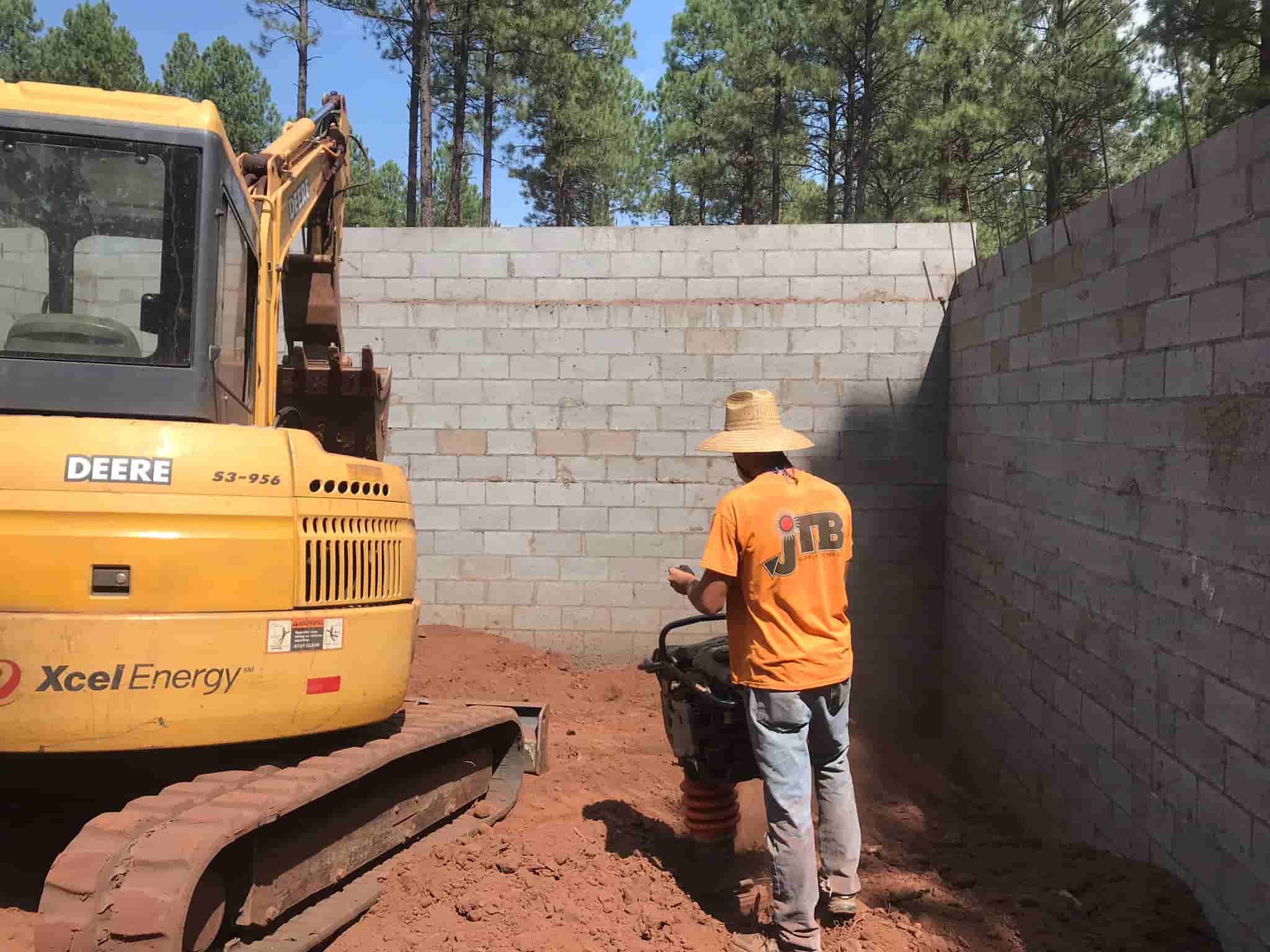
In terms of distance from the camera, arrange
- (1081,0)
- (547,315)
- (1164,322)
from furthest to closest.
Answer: (1081,0)
(547,315)
(1164,322)

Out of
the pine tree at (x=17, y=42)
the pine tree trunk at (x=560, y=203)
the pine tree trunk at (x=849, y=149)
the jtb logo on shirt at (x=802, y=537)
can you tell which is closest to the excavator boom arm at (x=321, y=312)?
the jtb logo on shirt at (x=802, y=537)

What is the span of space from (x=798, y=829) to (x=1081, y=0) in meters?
16.4

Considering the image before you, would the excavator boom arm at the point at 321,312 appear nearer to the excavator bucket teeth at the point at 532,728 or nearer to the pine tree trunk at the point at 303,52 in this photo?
the excavator bucket teeth at the point at 532,728

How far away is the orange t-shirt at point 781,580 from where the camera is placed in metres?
3.40

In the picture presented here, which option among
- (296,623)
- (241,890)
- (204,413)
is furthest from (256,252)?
(241,890)

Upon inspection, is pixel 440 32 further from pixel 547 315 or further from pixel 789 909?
pixel 789 909

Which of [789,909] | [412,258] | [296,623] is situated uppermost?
[412,258]

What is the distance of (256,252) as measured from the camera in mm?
4039

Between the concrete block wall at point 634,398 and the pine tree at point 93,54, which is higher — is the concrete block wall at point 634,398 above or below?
below

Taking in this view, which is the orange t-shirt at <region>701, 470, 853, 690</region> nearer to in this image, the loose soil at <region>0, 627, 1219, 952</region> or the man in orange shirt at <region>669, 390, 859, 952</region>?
the man in orange shirt at <region>669, 390, 859, 952</region>

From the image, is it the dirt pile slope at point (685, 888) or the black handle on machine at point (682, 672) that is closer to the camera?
the dirt pile slope at point (685, 888)

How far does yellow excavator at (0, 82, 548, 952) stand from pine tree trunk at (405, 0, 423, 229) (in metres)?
17.6

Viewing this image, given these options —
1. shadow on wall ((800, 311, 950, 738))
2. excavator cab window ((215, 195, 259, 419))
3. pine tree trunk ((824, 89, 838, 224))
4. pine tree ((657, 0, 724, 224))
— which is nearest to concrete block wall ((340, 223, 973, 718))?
shadow on wall ((800, 311, 950, 738))

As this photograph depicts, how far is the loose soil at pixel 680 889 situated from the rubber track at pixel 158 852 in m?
0.73
